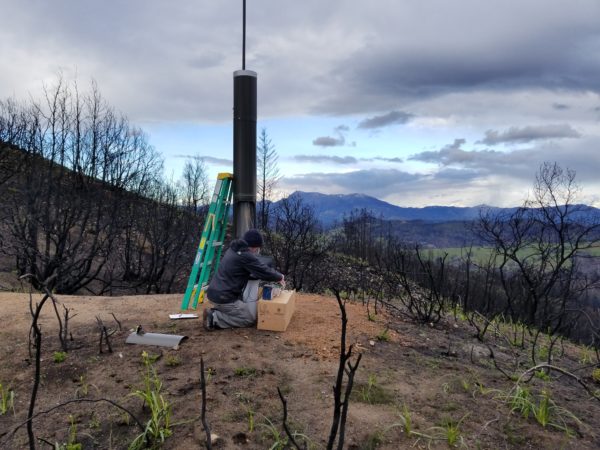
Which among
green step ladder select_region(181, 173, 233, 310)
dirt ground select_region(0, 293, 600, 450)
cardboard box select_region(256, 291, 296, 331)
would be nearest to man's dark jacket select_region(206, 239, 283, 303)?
cardboard box select_region(256, 291, 296, 331)

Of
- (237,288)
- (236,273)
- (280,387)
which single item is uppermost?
(236,273)

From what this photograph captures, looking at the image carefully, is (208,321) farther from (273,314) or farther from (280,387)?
(280,387)

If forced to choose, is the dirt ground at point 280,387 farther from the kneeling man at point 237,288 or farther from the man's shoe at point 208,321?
the kneeling man at point 237,288

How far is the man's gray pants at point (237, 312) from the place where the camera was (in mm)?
5188

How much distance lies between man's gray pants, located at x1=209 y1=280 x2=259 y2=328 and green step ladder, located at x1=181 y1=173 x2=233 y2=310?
3.43 feet

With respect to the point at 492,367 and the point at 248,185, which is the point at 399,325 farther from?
the point at 248,185

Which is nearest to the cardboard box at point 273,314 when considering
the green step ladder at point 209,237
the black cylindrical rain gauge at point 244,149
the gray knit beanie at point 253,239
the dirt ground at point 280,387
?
the dirt ground at point 280,387

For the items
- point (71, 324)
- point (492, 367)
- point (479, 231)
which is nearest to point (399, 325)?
point (492, 367)

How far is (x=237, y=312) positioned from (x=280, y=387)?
1644 mm

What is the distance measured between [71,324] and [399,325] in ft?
14.2

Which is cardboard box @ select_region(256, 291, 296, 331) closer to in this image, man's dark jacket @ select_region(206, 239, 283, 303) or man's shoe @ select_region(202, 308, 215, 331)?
man's dark jacket @ select_region(206, 239, 283, 303)

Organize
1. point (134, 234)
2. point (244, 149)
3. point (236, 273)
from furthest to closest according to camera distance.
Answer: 1. point (134, 234)
2. point (244, 149)
3. point (236, 273)

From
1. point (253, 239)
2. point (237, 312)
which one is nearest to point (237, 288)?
point (237, 312)

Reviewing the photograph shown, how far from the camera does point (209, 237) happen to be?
6273 millimetres
